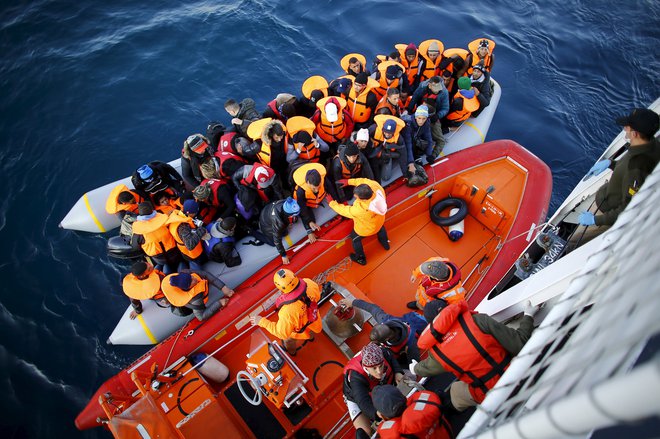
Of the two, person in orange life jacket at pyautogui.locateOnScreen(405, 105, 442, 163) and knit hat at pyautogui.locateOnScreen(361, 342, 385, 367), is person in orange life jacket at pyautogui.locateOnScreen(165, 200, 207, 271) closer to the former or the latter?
knit hat at pyautogui.locateOnScreen(361, 342, 385, 367)

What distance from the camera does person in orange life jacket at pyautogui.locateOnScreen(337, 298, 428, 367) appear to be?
3.00 meters

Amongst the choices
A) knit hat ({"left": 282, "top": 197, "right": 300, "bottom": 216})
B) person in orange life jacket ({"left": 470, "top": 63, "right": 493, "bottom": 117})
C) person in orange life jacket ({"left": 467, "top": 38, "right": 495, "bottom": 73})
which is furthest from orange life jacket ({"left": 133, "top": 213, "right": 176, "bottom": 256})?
person in orange life jacket ({"left": 467, "top": 38, "right": 495, "bottom": 73})

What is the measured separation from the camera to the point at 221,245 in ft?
13.2

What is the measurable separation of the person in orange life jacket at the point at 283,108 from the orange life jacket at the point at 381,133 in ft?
3.86

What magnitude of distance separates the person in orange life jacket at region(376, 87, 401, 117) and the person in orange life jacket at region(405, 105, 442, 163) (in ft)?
0.87

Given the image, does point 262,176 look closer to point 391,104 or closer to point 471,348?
point 391,104

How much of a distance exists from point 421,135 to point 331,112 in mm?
1247

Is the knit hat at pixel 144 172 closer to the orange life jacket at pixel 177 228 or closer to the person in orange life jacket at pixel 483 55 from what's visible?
the orange life jacket at pixel 177 228

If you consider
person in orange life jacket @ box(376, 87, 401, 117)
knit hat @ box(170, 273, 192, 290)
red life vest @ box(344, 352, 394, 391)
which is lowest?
red life vest @ box(344, 352, 394, 391)

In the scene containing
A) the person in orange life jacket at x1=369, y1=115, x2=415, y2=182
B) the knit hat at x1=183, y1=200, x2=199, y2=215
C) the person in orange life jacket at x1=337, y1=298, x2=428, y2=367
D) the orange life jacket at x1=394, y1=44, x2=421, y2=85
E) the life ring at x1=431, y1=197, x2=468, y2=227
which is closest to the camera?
the person in orange life jacket at x1=337, y1=298, x2=428, y2=367

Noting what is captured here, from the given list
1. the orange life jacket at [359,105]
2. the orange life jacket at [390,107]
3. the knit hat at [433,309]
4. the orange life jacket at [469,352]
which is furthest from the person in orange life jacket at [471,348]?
the orange life jacket at [359,105]

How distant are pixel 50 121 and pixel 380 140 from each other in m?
6.27

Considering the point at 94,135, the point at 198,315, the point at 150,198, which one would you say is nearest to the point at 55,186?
the point at 94,135

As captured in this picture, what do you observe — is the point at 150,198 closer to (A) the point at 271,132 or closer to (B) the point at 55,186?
(A) the point at 271,132
